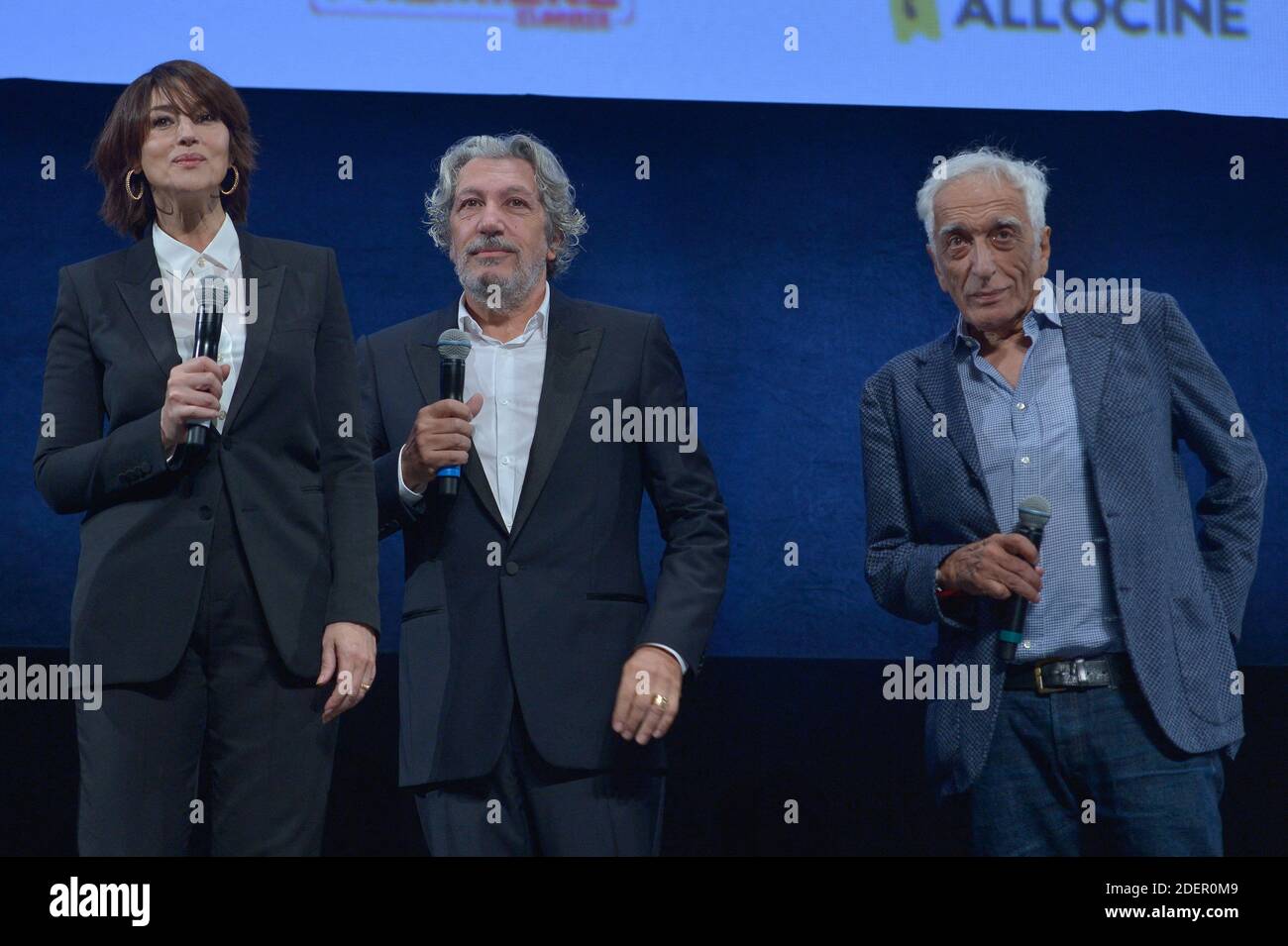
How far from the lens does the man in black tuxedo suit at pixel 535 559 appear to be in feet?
8.11

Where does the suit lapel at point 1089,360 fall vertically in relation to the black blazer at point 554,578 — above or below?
above

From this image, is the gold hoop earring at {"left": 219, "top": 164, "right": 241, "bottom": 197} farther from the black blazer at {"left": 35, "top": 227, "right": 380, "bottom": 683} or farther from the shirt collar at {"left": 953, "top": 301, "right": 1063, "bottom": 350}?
the shirt collar at {"left": 953, "top": 301, "right": 1063, "bottom": 350}

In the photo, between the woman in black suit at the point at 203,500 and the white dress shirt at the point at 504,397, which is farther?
the white dress shirt at the point at 504,397

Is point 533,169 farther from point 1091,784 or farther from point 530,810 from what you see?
point 1091,784

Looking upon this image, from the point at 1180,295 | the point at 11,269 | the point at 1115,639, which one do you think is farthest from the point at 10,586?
the point at 1180,295

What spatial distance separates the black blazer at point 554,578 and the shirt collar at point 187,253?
0.40 m

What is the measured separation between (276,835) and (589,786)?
0.53 meters

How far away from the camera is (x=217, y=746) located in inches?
87.4

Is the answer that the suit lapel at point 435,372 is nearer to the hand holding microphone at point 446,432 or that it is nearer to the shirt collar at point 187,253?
the hand holding microphone at point 446,432

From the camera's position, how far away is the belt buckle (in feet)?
7.94

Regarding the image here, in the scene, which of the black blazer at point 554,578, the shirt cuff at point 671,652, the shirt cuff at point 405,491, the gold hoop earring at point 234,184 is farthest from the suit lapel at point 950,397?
the gold hoop earring at point 234,184

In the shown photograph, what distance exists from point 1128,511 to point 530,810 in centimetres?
112

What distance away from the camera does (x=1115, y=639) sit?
7.97ft
